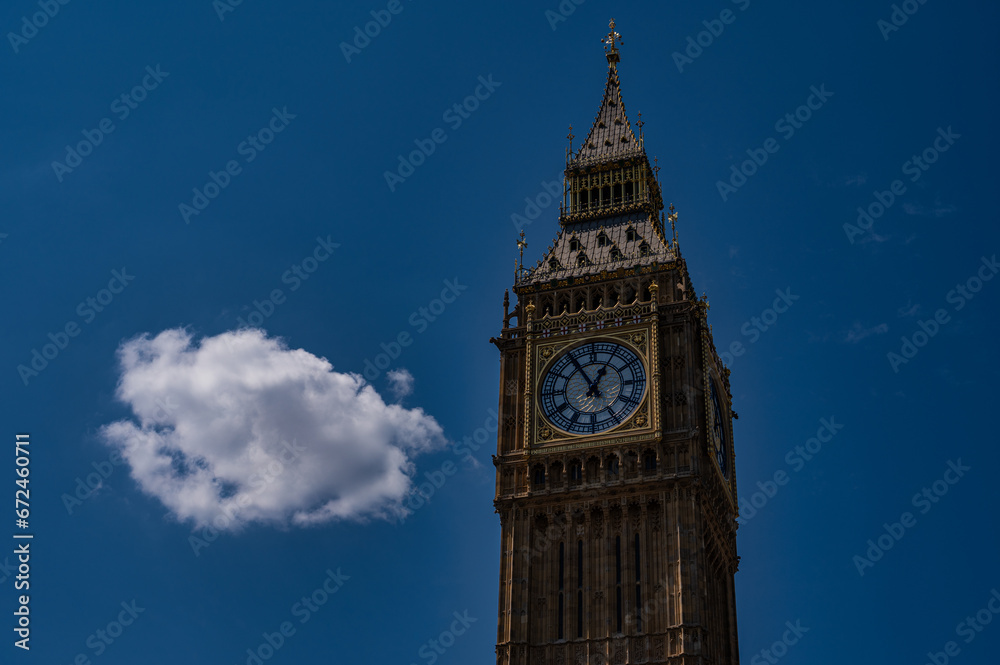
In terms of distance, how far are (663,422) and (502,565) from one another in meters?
12.8

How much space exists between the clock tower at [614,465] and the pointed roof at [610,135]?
26.0ft

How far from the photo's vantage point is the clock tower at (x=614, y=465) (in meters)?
86.9

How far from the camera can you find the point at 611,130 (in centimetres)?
11175

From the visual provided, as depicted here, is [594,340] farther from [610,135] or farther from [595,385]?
[610,135]

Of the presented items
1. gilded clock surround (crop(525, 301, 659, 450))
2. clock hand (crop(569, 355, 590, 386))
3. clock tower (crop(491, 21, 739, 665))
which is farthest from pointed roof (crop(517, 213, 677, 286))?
clock hand (crop(569, 355, 590, 386))

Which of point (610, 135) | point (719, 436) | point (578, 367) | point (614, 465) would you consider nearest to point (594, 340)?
point (578, 367)

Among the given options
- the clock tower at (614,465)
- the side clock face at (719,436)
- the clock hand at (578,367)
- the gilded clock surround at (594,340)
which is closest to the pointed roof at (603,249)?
the clock tower at (614,465)

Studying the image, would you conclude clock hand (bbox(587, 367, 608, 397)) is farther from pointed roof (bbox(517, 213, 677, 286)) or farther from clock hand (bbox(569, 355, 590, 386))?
pointed roof (bbox(517, 213, 677, 286))

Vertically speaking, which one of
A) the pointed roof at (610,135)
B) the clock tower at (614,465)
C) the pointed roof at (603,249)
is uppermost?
the pointed roof at (610,135)

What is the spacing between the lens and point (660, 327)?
314ft

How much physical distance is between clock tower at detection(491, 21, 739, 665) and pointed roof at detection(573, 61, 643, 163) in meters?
7.92

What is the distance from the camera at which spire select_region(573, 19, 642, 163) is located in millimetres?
109500

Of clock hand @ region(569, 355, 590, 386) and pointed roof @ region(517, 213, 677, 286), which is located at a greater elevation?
pointed roof @ region(517, 213, 677, 286)

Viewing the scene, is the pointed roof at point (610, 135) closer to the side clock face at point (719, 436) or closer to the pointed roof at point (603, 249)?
the pointed roof at point (603, 249)
